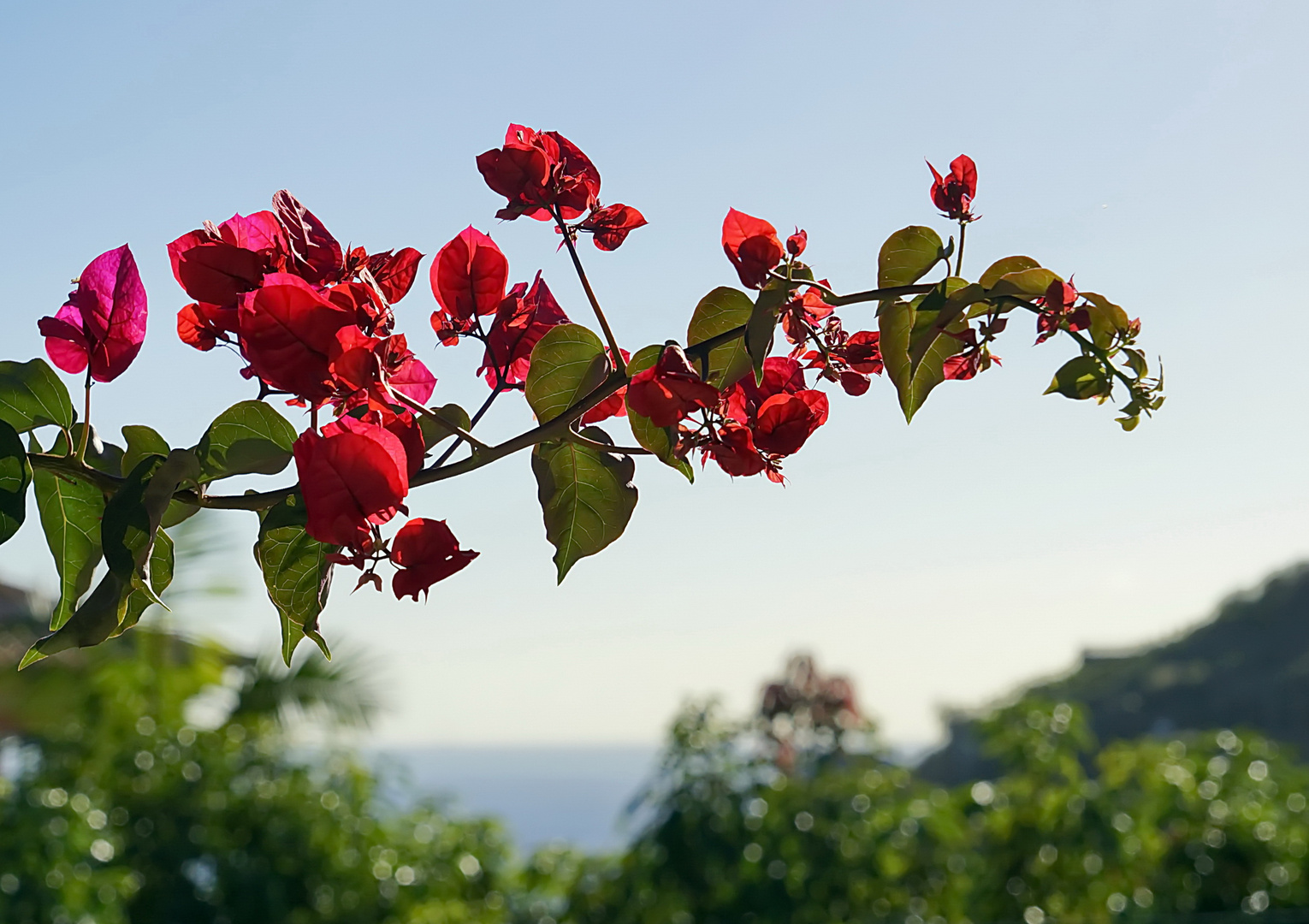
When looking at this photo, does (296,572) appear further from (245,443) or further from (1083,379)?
(1083,379)

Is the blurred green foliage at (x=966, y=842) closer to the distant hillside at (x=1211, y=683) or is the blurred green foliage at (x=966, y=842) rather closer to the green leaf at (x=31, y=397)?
the green leaf at (x=31, y=397)

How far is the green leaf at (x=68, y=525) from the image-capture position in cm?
44

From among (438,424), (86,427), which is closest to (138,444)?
(86,427)

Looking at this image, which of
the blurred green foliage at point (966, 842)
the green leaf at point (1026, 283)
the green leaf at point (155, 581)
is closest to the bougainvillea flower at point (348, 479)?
the green leaf at point (155, 581)

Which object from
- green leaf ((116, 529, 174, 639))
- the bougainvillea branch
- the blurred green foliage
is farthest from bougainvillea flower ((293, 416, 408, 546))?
the blurred green foliage

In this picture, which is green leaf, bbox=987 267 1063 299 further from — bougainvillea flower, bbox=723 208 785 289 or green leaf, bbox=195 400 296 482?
green leaf, bbox=195 400 296 482

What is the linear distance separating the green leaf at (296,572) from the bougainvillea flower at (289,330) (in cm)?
6

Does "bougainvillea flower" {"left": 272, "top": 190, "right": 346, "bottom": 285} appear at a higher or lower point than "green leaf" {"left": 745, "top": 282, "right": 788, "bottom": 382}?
higher

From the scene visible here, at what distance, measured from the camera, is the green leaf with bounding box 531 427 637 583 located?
16.6 inches

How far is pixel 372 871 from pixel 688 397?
2.50 m

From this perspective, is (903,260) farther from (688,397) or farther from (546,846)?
(546,846)

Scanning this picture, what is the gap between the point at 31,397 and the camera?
1.39 ft

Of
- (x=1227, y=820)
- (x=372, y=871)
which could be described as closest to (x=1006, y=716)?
(x=1227, y=820)

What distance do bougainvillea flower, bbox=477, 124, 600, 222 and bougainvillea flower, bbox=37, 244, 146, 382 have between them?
146 mm
